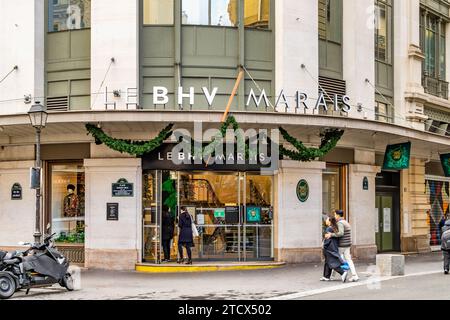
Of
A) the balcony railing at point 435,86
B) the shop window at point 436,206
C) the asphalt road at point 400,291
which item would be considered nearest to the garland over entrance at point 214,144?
the asphalt road at point 400,291

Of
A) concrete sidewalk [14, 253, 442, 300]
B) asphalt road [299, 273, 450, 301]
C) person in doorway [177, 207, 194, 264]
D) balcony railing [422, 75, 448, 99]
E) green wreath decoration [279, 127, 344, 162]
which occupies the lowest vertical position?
concrete sidewalk [14, 253, 442, 300]

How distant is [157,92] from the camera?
70.1 feet

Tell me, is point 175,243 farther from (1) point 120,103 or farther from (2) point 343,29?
(2) point 343,29

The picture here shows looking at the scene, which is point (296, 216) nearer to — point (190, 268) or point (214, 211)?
point (214, 211)

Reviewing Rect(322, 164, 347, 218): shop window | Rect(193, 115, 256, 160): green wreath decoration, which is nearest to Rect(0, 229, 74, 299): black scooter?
Rect(193, 115, 256, 160): green wreath decoration

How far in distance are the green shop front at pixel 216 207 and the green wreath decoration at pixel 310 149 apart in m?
1.23

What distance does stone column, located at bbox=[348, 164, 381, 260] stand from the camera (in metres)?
24.5

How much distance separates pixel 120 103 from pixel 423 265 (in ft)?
34.5

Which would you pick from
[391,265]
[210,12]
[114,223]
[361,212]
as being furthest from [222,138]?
[361,212]

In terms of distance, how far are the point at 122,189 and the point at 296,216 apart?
533 centimetres

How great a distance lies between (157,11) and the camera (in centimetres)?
2255

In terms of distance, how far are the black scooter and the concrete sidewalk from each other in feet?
0.98

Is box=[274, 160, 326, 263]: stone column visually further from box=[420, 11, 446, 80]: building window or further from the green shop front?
box=[420, 11, 446, 80]: building window
